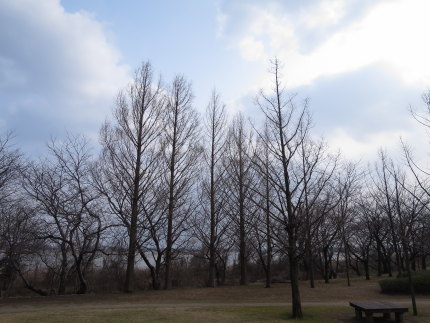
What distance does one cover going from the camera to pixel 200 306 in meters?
13.5

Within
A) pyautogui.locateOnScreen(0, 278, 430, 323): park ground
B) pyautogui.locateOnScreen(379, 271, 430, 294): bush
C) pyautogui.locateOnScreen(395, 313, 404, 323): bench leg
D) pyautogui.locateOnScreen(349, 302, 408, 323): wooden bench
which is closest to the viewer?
pyautogui.locateOnScreen(349, 302, 408, 323): wooden bench

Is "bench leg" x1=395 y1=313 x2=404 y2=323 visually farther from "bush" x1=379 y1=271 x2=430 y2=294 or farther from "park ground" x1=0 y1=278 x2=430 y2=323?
"bush" x1=379 y1=271 x2=430 y2=294

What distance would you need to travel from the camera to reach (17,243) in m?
17.4

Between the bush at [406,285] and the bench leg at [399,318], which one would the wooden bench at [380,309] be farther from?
the bush at [406,285]

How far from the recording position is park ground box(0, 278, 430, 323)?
10.6m

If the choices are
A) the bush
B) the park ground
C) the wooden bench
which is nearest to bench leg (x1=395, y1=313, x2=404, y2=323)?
the wooden bench

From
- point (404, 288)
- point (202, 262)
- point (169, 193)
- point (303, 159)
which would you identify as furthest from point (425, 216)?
point (202, 262)

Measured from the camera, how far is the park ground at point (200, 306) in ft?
34.6

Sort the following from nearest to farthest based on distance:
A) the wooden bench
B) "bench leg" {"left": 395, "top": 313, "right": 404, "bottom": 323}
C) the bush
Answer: the wooden bench, "bench leg" {"left": 395, "top": 313, "right": 404, "bottom": 323}, the bush

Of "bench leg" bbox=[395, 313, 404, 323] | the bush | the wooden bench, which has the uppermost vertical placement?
the bush

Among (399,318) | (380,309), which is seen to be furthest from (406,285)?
(380,309)

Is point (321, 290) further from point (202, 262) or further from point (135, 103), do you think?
point (202, 262)

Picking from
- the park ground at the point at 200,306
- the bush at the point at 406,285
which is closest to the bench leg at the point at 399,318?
the park ground at the point at 200,306

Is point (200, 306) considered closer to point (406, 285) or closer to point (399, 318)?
point (399, 318)
